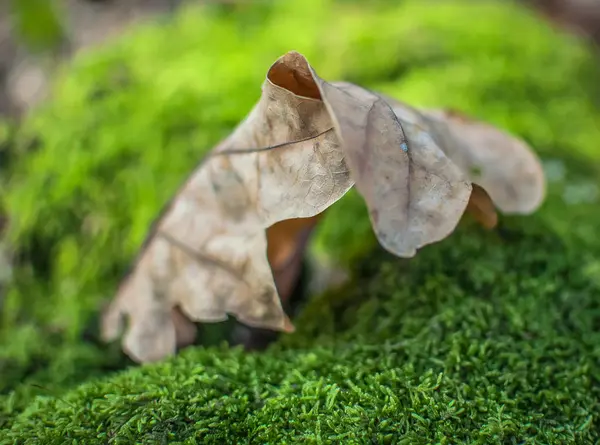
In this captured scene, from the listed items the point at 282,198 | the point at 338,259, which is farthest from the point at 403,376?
the point at 338,259

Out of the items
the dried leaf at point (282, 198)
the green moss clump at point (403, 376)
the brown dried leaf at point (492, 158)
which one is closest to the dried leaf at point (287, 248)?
the dried leaf at point (282, 198)

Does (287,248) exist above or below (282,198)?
below

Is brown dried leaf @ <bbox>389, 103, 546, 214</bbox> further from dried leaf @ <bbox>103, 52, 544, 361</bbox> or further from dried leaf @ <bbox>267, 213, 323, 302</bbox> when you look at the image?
dried leaf @ <bbox>267, 213, 323, 302</bbox>

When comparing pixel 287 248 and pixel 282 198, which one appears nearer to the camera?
pixel 282 198

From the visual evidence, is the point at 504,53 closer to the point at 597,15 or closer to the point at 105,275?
the point at 105,275

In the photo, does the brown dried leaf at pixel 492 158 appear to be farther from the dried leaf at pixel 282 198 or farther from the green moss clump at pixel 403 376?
the green moss clump at pixel 403 376

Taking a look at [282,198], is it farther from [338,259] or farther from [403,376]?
[338,259]

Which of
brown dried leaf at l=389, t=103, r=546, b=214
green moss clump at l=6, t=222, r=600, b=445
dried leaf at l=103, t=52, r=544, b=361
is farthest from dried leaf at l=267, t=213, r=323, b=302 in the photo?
brown dried leaf at l=389, t=103, r=546, b=214
